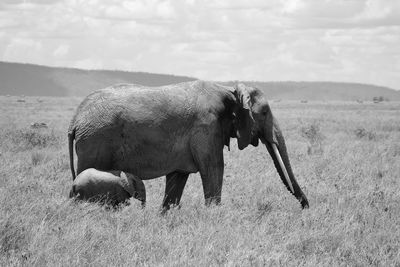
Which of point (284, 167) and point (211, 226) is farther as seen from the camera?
point (284, 167)

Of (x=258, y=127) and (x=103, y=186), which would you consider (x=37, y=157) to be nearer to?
(x=258, y=127)

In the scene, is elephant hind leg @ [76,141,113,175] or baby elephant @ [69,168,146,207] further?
elephant hind leg @ [76,141,113,175]

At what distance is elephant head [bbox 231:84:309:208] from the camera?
8.67m

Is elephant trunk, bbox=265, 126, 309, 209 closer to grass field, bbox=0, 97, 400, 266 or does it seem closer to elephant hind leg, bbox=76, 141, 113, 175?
grass field, bbox=0, 97, 400, 266

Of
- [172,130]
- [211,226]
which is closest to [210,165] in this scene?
[172,130]

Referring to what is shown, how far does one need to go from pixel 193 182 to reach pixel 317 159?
4.49 metres

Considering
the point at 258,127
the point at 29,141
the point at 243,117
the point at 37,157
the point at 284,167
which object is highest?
the point at 243,117

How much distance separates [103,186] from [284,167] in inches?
101

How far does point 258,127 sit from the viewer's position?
8836 mm

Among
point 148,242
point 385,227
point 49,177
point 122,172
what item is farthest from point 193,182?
point 148,242

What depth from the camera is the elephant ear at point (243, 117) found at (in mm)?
8602

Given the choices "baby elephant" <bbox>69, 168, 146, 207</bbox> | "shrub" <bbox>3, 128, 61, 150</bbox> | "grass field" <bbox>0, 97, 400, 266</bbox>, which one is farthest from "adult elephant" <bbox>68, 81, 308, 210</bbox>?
"shrub" <bbox>3, 128, 61, 150</bbox>

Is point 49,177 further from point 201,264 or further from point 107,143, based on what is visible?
point 201,264

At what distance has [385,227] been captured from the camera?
307 inches
